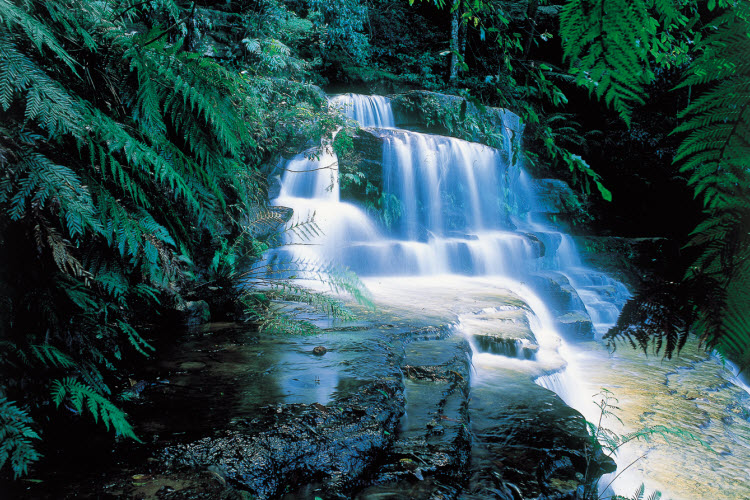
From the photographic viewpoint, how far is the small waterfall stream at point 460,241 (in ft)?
23.4

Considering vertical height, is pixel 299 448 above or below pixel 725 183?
below

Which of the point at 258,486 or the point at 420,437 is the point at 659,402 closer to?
the point at 420,437

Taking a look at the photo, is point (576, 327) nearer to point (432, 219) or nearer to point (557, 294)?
point (557, 294)

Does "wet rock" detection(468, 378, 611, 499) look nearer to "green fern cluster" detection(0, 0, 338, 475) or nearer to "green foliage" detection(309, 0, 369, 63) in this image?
"green fern cluster" detection(0, 0, 338, 475)

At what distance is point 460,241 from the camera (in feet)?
35.0

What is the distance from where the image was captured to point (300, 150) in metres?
9.05

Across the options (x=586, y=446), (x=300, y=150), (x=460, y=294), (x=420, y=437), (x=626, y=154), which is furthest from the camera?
(x=626, y=154)

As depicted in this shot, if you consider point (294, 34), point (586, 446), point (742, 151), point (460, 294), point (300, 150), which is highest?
point (294, 34)

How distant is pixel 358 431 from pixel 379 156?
9.57 metres

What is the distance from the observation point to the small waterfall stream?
7.14 metres

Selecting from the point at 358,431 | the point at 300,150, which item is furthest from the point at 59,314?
the point at 300,150

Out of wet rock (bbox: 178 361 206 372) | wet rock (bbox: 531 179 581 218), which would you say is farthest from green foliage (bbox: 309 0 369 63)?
wet rock (bbox: 178 361 206 372)

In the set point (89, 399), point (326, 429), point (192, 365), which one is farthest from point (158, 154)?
point (326, 429)

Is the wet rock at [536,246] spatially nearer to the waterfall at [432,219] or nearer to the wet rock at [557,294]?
the waterfall at [432,219]
